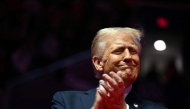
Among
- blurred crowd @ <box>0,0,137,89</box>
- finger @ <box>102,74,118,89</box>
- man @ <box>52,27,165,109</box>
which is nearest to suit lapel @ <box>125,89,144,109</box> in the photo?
man @ <box>52,27,165,109</box>

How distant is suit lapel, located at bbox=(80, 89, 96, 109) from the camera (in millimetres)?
1613

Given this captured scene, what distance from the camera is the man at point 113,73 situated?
4.39 feet

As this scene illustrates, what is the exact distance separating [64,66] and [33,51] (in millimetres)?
232

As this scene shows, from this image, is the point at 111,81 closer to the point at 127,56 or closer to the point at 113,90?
the point at 113,90

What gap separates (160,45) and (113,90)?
2.25 metres

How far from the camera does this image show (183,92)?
3.09 metres

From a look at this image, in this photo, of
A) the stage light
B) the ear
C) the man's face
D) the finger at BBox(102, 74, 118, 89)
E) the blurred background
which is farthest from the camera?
the stage light

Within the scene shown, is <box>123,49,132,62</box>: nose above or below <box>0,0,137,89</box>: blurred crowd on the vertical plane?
below

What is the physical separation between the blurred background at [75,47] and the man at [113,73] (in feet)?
4.00

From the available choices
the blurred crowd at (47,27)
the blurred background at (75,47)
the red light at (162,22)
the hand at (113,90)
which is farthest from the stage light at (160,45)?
the hand at (113,90)

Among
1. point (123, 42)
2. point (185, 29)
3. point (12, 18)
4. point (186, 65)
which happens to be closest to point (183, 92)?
point (186, 65)

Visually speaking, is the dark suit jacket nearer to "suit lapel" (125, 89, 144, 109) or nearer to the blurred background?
"suit lapel" (125, 89, 144, 109)

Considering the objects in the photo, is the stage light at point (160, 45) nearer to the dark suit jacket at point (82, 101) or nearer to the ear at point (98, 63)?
the dark suit jacket at point (82, 101)

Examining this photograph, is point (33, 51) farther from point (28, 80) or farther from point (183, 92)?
point (183, 92)
